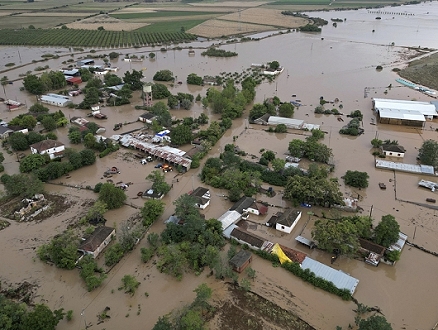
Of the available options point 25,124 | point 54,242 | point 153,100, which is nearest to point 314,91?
point 153,100

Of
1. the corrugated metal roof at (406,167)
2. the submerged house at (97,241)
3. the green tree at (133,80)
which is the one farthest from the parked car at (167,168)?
the green tree at (133,80)

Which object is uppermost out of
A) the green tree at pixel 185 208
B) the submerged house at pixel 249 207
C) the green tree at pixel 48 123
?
the green tree at pixel 48 123

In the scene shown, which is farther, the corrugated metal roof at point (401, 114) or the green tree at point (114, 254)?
the corrugated metal roof at point (401, 114)

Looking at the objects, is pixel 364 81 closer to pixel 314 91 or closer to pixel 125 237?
pixel 314 91

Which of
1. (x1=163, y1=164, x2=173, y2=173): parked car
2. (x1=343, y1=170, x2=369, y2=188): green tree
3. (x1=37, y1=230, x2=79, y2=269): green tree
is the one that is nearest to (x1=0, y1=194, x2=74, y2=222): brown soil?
(x1=37, y1=230, x2=79, y2=269): green tree

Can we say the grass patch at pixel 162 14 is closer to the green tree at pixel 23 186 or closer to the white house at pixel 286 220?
the green tree at pixel 23 186

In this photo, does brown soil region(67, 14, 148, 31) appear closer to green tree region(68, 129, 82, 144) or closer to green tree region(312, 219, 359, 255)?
green tree region(68, 129, 82, 144)

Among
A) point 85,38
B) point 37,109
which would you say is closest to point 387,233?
point 37,109
